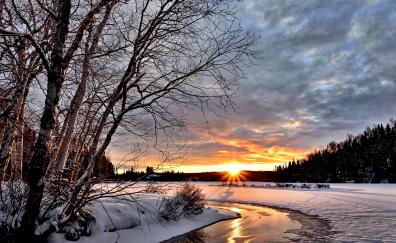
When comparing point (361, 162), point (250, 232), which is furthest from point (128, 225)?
point (361, 162)

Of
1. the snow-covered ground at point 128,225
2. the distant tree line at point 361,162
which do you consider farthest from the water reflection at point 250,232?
the distant tree line at point 361,162

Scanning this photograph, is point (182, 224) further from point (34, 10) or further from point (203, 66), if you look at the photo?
point (34, 10)

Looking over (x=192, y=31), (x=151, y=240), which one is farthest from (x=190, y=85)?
(x=151, y=240)

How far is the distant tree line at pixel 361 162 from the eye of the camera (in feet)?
306

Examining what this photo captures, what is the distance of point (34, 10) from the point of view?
8.38 m

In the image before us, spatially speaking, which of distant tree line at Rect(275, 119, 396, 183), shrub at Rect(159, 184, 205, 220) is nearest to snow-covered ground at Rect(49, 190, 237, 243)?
shrub at Rect(159, 184, 205, 220)

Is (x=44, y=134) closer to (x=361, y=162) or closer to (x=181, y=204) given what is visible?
(x=181, y=204)

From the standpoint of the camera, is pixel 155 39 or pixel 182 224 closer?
pixel 155 39

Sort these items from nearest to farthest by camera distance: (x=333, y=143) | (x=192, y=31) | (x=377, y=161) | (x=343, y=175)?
(x=192, y=31) → (x=377, y=161) → (x=343, y=175) → (x=333, y=143)

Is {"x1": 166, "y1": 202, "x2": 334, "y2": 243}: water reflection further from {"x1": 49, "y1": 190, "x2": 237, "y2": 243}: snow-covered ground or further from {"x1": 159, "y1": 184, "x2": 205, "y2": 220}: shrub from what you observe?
{"x1": 159, "y1": 184, "x2": 205, "y2": 220}: shrub

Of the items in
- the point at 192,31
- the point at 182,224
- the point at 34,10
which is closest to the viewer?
the point at 192,31

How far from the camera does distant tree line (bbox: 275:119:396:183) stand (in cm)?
9319

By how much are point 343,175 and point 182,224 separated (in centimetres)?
10390

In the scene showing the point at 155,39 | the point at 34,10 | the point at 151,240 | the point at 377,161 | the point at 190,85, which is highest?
the point at 377,161
